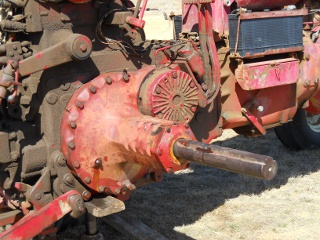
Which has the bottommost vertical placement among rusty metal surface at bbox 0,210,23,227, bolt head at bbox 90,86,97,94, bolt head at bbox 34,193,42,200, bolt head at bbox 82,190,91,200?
rusty metal surface at bbox 0,210,23,227

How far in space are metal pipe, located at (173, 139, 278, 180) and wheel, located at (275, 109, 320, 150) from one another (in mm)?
3012

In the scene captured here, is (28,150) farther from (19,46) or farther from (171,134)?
(171,134)

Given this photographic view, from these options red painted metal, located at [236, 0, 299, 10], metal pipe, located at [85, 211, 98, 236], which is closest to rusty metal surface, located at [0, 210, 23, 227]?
metal pipe, located at [85, 211, 98, 236]

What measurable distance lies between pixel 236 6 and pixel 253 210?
5.38ft

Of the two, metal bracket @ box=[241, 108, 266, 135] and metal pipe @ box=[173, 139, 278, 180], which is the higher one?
metal pipe @ box=[173, 139, 278, 180]

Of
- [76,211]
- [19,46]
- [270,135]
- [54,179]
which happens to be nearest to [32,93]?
[19,46]

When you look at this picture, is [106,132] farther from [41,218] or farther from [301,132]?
[301,132]

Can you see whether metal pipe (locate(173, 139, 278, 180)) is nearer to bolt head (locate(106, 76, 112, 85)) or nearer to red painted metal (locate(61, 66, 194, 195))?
red painted metal (locate(61, 66, 194, 195))

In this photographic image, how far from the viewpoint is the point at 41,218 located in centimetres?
307

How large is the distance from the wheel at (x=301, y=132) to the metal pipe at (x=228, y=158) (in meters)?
3.01

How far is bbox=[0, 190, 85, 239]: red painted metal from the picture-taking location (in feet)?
9.85

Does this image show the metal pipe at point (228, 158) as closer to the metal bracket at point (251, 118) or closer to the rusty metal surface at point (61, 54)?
the rusty metal surface at point (61, 54)

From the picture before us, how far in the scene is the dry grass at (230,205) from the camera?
4.11 meters

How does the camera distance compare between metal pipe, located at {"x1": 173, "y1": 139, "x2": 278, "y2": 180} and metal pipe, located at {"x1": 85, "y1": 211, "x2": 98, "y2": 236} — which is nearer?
metal pipe, located at {"x1": 173, "y1": 139, "x2": 278, "y2": 180}
